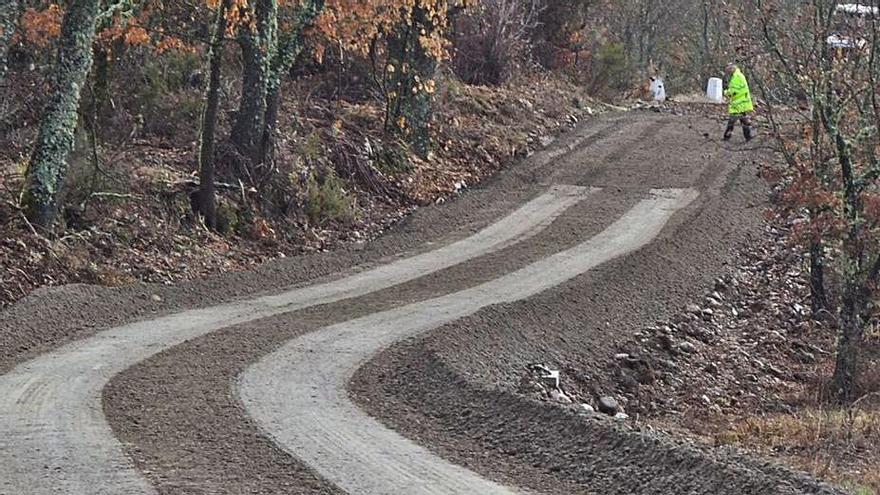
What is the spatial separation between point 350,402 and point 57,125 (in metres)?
6.55

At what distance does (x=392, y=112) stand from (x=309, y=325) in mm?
10429

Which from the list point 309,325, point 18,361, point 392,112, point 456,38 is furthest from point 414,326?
point 456,38

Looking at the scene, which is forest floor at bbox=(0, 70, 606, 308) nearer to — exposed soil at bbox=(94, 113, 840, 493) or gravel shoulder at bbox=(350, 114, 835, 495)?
exposed soil at bbox=(94, 113, 840, 493)

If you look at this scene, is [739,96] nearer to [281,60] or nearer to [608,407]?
[281,60]

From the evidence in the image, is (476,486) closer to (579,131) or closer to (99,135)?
(99,135)

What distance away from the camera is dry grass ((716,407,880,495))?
7.49m

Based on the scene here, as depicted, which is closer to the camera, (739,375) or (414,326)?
(414,326)

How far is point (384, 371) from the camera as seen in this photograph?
1041cm

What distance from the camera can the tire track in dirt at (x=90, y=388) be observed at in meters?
7.02

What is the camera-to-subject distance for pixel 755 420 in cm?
1067

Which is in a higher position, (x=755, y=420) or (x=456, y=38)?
(x=456, y=38)

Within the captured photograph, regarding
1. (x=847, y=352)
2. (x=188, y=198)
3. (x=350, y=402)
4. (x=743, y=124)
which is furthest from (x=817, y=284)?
(x=350, y=402)

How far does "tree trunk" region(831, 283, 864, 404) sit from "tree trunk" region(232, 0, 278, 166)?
29.4 ft

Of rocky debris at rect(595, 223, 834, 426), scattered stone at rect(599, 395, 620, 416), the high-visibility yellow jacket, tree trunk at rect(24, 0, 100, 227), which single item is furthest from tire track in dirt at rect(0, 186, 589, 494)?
the high-visibility yellow jacket
